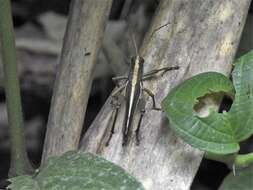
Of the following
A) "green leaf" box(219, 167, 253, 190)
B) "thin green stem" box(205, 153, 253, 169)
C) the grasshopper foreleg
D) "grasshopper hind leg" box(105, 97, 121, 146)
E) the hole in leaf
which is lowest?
"green leaf" box(219, 167, 253, 190)

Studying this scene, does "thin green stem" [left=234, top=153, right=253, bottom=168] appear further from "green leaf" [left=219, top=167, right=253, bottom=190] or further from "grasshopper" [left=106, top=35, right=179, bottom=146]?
"grasshopper" [left=106, top=35, right=179, bottom=146]

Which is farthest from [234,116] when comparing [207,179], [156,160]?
[207,179]

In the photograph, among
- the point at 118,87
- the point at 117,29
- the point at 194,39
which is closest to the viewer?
the point at 194,39

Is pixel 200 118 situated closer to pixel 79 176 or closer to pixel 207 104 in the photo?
pixel 207 104

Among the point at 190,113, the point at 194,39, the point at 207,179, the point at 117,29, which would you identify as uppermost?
the point at 194,39

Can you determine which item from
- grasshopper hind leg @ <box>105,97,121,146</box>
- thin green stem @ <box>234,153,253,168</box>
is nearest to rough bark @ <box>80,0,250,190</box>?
grasshopper hind leg @ <box>105,97,121,146</box>

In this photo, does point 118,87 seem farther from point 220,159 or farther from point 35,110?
point 35,110
